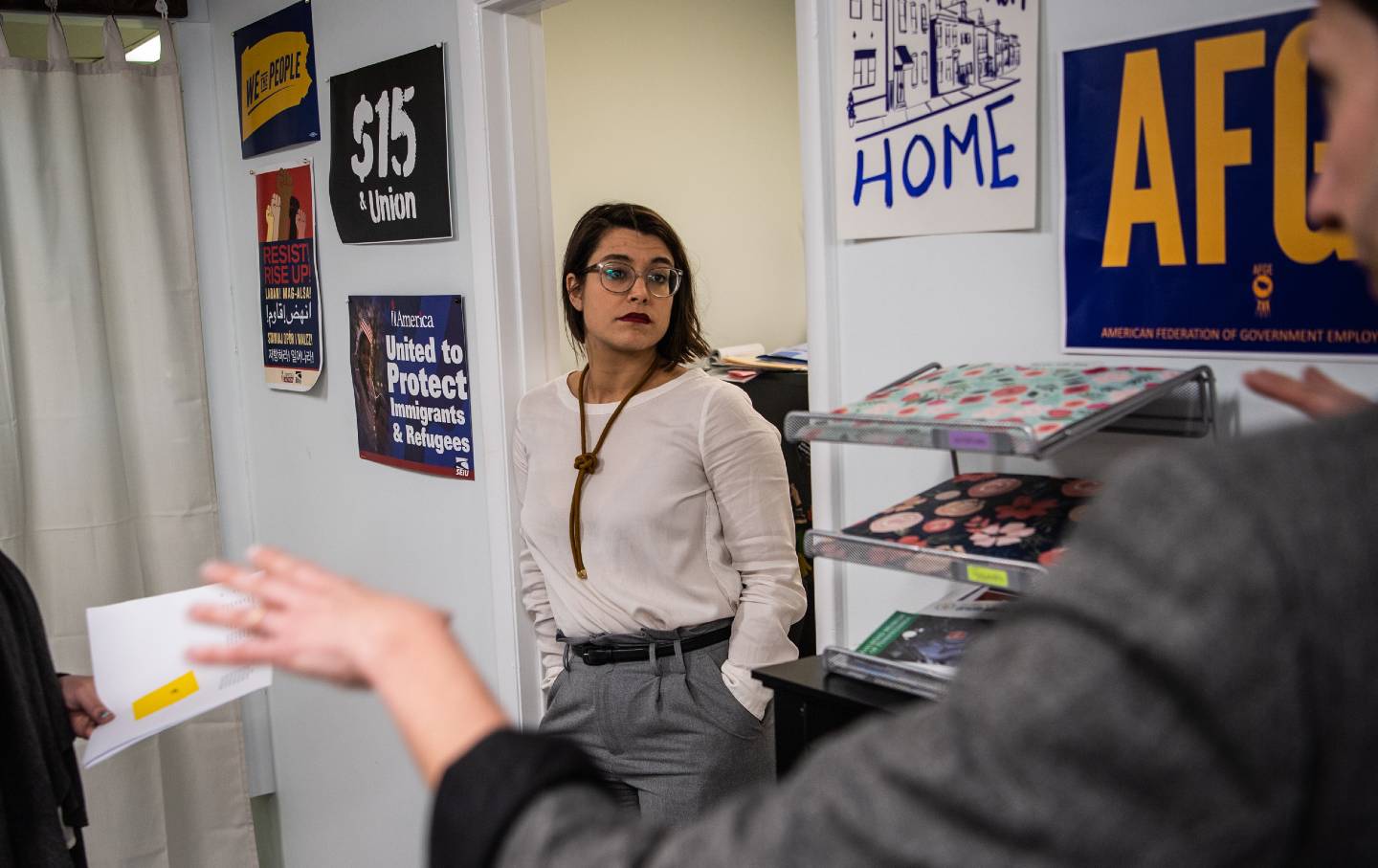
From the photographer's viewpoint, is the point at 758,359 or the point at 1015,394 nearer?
the point at 1015,394

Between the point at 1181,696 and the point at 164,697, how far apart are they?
132 cm

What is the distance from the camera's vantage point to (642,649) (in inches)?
84.5

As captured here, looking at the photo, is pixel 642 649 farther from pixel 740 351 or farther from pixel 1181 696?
pixel 1181 696

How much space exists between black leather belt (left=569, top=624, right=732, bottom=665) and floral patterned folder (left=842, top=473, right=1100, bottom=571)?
81 cm

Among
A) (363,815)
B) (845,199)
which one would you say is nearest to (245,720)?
(363,815)

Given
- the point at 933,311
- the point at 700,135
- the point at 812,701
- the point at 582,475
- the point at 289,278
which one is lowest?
the point at 812,701

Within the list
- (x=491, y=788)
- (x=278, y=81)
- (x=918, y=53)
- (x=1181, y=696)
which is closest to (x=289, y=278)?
(x=278, y=81)

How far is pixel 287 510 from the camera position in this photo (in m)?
3.34

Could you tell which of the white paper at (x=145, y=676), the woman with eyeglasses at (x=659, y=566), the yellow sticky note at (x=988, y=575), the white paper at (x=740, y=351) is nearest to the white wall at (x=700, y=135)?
the white paper at (x=740, y=351)

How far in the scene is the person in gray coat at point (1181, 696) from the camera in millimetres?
507

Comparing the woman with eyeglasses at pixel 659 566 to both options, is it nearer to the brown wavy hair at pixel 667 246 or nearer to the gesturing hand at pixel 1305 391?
the brown wavy hair at pixel 667 246

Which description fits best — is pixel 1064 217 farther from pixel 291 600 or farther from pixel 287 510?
pixel 287 510

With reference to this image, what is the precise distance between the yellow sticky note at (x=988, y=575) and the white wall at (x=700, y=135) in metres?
2.12

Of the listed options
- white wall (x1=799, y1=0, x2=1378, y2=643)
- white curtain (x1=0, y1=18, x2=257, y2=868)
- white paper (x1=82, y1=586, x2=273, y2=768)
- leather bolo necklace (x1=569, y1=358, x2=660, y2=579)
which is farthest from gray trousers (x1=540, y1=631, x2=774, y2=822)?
white curtain (x1=0, y1=18, x2=257, y2=868)
